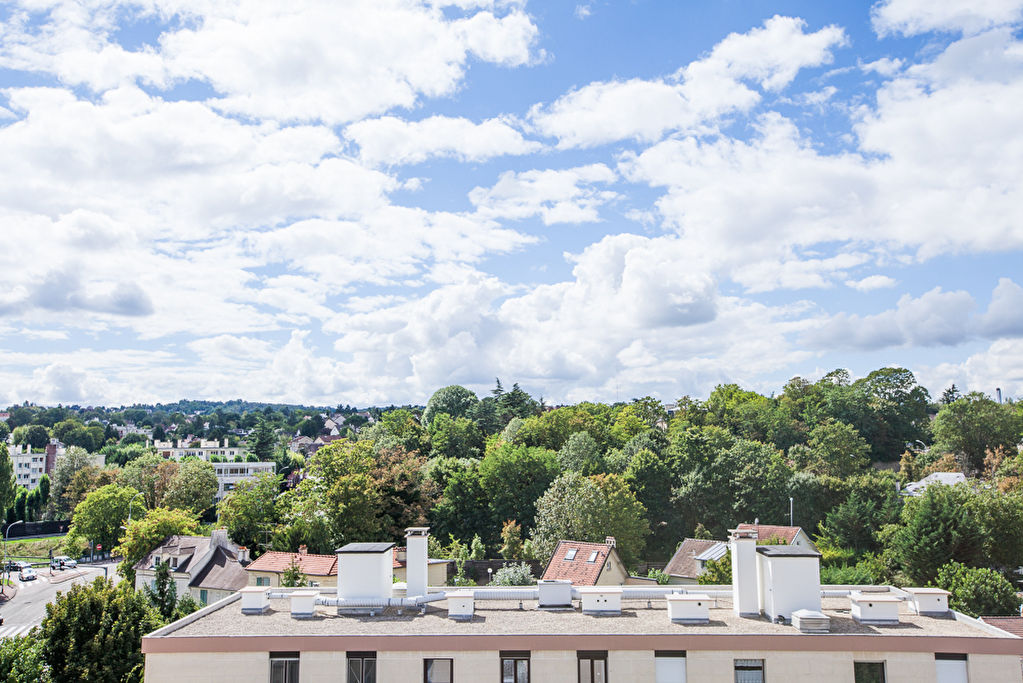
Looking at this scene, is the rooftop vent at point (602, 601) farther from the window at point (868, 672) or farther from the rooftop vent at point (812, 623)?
the window at point (868, 672)

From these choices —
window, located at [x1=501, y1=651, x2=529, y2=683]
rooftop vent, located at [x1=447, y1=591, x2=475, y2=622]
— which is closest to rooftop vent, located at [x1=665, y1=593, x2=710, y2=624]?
window, located at [x1=501, y1=651, x2=529, y2=683]

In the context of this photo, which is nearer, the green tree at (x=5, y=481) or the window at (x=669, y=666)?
the window at (x=669, y=666)

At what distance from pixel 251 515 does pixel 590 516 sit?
26532 mm

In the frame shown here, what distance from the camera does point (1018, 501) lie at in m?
54.3

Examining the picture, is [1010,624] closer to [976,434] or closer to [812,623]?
[812,623]

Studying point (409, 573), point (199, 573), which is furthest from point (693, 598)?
point (199, 573)

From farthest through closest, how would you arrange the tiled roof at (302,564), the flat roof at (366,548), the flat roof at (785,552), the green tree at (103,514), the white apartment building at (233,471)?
the white apartment building at (233,471) → the green tree at (103,514) → the tiled roof at (302,564) → the flat roof at (366,548) → the flat roof at (785,552)

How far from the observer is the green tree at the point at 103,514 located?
93.5m

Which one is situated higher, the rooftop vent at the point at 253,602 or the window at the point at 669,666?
the rooftop vent at the point at 253,602

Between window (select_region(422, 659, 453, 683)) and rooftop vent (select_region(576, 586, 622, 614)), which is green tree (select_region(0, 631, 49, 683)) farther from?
rooftop vent (select_region(576, 586, 622, 614))

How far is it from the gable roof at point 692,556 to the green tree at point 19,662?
1681 inches

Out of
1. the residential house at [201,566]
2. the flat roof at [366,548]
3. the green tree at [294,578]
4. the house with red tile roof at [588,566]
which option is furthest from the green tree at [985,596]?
the residential house at [201,566]

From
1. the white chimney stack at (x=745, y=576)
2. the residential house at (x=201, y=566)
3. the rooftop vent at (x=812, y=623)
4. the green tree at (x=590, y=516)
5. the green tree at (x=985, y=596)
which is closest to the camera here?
the rooftop vent at (x=812, y=623)

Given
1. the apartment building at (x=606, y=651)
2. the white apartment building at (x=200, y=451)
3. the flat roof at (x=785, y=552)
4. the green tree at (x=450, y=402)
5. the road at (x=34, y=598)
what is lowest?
the road at (x=34, y=598)
